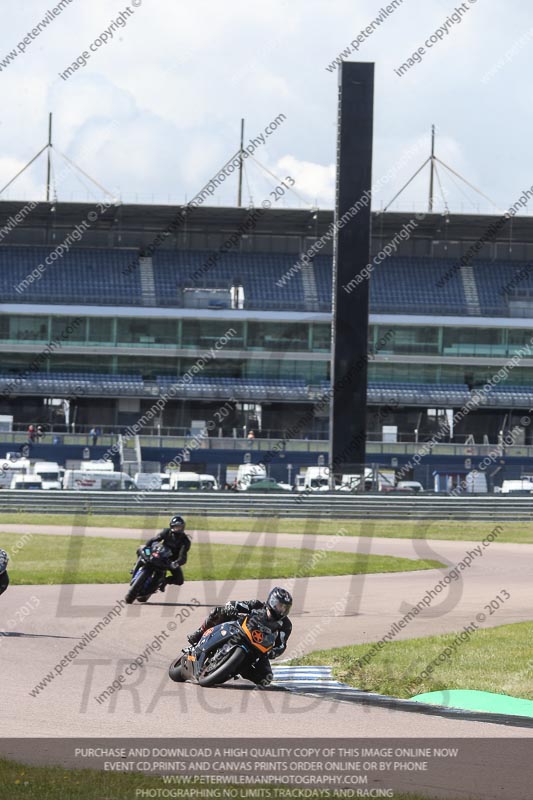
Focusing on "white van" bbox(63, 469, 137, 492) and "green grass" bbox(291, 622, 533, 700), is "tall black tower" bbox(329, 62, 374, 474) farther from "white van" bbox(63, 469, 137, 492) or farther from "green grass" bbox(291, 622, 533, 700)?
"green grass" bbox(291, 622, 533, 700)

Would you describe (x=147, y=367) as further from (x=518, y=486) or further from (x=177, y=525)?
(x=177, y=525)

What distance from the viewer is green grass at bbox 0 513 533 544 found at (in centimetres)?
3453

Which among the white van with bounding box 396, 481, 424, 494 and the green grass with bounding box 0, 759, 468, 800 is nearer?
the green grass with bounding box 0, 759, 468, 800

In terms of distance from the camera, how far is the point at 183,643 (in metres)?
14.8

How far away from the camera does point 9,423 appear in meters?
58.6

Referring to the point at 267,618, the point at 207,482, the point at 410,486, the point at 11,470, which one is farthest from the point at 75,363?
the point at 267,618

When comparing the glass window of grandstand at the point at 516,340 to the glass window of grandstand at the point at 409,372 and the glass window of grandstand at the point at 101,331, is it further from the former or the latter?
the glass window of grandstand at the point at 101,331

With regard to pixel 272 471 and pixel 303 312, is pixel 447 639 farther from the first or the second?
pixel 303 312

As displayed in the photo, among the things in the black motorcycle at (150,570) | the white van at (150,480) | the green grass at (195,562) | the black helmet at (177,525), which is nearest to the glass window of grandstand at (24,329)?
the white van at (150,480)

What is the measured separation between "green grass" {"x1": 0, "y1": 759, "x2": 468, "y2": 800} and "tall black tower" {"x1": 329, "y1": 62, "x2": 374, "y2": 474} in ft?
121

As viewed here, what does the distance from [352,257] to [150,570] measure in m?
28.1

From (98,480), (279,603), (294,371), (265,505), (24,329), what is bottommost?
(265,505)

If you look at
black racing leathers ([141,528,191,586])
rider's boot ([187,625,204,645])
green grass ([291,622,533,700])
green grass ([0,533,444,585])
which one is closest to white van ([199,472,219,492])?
green grass ([0,533,444,585])

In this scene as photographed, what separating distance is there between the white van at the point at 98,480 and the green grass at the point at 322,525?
819 cm
